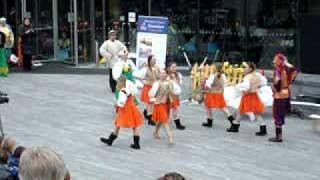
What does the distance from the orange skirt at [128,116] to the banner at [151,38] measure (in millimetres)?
5459

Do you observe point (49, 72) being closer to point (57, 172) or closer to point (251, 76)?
point (251, 76)

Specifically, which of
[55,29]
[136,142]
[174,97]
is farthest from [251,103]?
[55,29]

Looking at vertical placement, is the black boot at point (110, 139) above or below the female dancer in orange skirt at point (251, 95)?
below

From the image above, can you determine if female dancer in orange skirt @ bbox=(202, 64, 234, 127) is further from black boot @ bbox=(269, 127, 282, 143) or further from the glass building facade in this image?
the glass building facade

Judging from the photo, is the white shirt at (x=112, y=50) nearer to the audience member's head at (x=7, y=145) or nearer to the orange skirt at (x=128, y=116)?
the orange skirt at (x=128, y=116)

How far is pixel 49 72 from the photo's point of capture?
23.5 metres

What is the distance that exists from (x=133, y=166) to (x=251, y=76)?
3541 mm

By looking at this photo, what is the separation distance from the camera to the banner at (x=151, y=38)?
18.2m

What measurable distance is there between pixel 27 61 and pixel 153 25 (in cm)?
649

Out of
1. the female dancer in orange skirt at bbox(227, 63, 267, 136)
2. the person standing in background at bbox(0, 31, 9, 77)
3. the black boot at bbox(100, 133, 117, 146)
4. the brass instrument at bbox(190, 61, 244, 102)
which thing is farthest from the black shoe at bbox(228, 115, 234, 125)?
the person standing in background at bbox(0, 31, 9, 77)

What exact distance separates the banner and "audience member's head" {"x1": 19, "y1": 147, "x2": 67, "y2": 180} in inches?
562

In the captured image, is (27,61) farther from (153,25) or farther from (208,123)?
(208,123)

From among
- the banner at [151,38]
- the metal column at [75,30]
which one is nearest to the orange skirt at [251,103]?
the banner at [151,38]

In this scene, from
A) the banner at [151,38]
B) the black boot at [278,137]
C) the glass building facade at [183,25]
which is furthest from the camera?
the glass building facade at [183,25]
